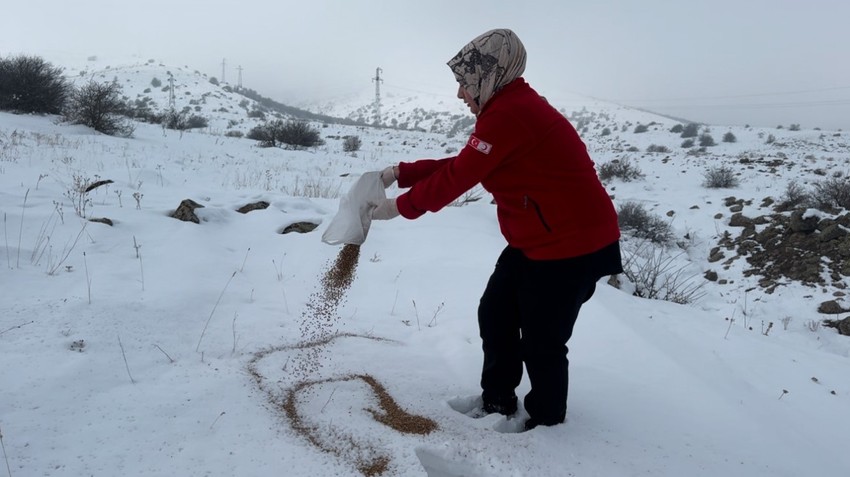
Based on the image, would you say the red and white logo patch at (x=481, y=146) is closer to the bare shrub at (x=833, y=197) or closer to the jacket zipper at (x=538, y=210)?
the jacket zipper at (x=538, y=210)

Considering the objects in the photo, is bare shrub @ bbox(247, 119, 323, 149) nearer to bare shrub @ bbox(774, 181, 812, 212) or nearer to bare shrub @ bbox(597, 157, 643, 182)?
bare shrub @ bbox(597, 157, 643, 182)

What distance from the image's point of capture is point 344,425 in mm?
1952

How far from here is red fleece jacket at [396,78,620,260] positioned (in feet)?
5.65

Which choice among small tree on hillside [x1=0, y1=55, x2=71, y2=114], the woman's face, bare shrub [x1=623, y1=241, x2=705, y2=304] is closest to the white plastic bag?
the woman's face

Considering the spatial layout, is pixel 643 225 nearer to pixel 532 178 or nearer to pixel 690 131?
pixel 532 178

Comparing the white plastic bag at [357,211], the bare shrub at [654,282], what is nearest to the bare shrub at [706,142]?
the bare shrub at [654,282]

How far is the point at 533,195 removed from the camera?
1796mm

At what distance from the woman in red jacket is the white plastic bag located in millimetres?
142

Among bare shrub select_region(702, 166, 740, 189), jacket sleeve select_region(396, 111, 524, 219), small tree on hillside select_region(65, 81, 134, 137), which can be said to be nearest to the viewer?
jacket sleeve select_region(396, 111, 524, 219)

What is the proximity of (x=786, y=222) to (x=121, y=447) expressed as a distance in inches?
345

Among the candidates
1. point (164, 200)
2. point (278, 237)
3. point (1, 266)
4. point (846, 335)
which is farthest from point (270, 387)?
point (846, 335)

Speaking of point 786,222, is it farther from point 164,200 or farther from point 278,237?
point 164,200

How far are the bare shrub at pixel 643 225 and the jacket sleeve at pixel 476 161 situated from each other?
7.14m

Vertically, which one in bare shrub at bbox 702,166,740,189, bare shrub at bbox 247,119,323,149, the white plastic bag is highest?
bare shrub at bbox 247,119,323,149
